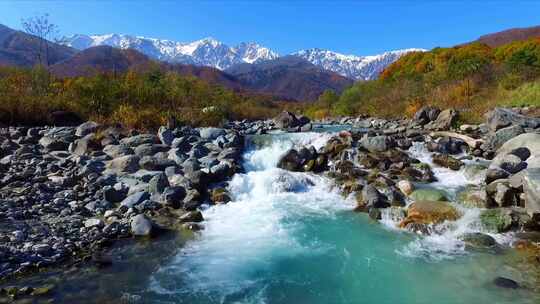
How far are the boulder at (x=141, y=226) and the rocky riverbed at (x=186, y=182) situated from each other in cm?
3

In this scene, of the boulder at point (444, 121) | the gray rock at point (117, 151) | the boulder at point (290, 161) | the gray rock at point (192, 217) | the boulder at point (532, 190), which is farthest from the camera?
the boulder at point (444, 121)

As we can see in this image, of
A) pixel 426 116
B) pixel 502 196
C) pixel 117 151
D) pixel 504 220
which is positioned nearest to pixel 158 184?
pixel 117 151

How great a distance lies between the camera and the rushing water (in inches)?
243

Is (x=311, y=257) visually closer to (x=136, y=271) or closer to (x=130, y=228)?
(x=136, y=271)

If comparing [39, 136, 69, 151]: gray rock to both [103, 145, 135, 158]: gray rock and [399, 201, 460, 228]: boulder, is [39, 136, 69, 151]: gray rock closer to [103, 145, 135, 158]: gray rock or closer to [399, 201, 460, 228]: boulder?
[103, 145, 135, 158]: gray rock

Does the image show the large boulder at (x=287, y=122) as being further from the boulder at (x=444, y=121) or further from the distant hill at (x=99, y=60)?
the distant hill at (x=99, y=60)

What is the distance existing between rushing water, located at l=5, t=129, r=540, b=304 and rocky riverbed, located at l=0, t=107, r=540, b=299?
46cm

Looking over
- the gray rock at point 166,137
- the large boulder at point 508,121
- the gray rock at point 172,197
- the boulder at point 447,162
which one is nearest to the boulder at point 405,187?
the boulder at point 447,162

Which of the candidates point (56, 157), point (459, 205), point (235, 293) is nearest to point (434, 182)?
point (459, 205)

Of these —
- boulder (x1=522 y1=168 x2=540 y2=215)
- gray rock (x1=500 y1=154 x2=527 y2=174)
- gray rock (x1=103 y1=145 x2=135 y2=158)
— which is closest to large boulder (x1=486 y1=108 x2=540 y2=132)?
gray rock (x1=500 y1=154 x2=527 y2=174)

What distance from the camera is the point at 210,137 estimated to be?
17.3 metres

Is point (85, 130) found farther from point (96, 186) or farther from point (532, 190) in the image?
point (532, 190)

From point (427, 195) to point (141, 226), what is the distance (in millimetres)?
8143

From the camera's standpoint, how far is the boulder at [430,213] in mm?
9242
